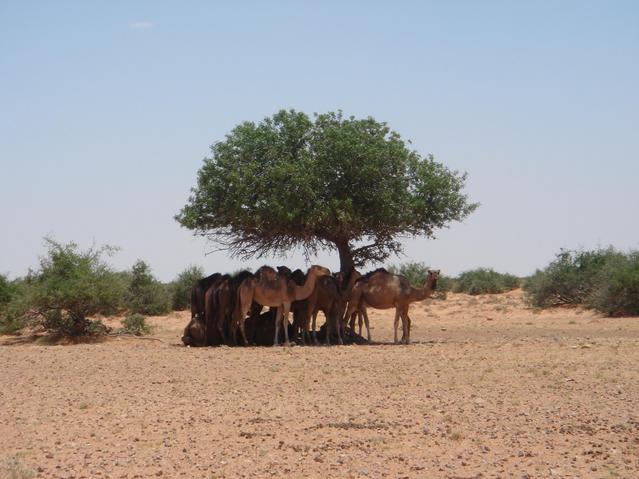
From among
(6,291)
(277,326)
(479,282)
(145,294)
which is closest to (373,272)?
(277,326)

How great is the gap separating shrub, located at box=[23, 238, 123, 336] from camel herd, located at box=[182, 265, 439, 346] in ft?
12.7

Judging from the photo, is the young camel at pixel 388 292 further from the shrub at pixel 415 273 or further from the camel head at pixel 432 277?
the shrub at pixel 415 273

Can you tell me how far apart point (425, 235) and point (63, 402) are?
14308 mm

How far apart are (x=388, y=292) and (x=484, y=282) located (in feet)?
105

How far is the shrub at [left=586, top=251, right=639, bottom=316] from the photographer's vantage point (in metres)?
34.3

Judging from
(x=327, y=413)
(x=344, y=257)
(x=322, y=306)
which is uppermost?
(x=344, y=257)

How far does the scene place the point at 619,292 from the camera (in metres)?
34.7

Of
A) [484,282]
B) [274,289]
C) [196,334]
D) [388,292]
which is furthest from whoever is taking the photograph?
[484,282]

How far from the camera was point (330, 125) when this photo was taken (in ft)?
81.7

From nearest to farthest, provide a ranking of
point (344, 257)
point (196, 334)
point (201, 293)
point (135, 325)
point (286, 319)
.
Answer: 1. point (286, 319)
2. point (196, 334)
3. point (201, 293)
4. point (344, 257)
5. point (135, 325)

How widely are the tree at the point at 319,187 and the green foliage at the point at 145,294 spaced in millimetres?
16655

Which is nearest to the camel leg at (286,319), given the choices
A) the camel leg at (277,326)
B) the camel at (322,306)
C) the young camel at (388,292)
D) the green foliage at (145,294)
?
the camel leg at (277,326)

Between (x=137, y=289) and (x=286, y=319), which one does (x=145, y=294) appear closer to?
(x=137, y=289)

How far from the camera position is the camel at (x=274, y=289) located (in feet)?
75.6
